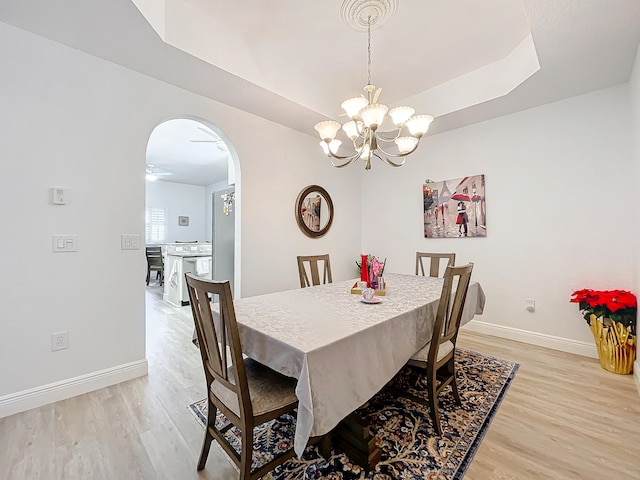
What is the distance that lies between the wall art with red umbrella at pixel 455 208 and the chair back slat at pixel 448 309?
77.9 inches

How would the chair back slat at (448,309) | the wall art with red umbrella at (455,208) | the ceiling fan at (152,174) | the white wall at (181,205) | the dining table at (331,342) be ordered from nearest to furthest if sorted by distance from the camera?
the dining table at (331,342), the chair back slat at (448,309), the wall art with red umbrella at (455,208), the ceiling fan at (152,174), the white wall at (181,205)

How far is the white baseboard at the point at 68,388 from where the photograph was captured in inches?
73.0

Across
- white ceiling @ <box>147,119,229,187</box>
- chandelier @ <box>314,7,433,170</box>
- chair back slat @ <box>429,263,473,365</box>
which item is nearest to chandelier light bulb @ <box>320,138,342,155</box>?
chandelier @ <box>314,7,433,170</box>

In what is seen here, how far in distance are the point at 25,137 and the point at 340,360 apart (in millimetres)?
2529

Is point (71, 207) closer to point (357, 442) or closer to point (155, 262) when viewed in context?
point (357, 442)

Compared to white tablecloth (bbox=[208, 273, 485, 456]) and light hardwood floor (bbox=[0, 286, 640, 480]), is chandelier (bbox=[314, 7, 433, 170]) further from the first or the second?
light hardwood floor (bbox=[0, 286, 640, 480])

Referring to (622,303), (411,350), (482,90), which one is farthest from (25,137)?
(622,303)

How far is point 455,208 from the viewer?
3611 mm

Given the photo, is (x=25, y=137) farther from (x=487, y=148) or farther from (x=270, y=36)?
(x=487, y=148)

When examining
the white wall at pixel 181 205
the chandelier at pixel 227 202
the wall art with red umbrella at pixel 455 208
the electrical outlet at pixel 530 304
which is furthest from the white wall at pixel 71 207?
the white wall at pixel 181 205

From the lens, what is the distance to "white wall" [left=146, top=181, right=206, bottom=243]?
8195 millimetres

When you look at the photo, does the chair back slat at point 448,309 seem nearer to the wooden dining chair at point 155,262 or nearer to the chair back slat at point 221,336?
the chair back slat at point 221,336

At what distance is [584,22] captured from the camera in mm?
1835

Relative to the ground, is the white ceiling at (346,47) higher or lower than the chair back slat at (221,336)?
higher
